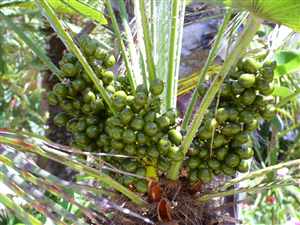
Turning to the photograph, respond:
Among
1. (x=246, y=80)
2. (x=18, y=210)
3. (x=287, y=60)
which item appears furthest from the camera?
(x=287, y=60)

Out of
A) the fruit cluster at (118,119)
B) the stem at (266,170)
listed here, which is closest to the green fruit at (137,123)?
the fruit cluster at (118,119)

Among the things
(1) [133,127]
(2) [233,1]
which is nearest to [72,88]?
(1) [133,127]

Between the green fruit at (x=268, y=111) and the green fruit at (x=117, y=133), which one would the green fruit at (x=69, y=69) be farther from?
the green fruit at (x=268, y=111)

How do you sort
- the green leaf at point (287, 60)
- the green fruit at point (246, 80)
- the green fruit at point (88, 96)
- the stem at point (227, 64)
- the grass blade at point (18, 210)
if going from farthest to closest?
1. the green leaf at point (287, 60)
2. the green fruit at point (88, 96)
3. the green fruit at point (246, 80)
4. the stem at point (227, 64)
5. the grass blade at point (18, 210)

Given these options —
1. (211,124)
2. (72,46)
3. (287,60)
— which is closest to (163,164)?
(211,124)

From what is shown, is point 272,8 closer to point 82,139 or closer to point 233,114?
point 233,114

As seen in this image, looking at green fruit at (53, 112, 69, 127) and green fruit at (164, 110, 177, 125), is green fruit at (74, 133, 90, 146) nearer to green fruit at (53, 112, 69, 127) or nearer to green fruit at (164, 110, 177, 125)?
green fruit at (53, 112, 69, 127)

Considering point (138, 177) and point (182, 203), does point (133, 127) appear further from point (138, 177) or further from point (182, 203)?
point (182, 203)

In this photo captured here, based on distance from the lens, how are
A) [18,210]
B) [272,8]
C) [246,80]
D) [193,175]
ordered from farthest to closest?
[193,175] < [246,80] < [272,8] < [18,210]
